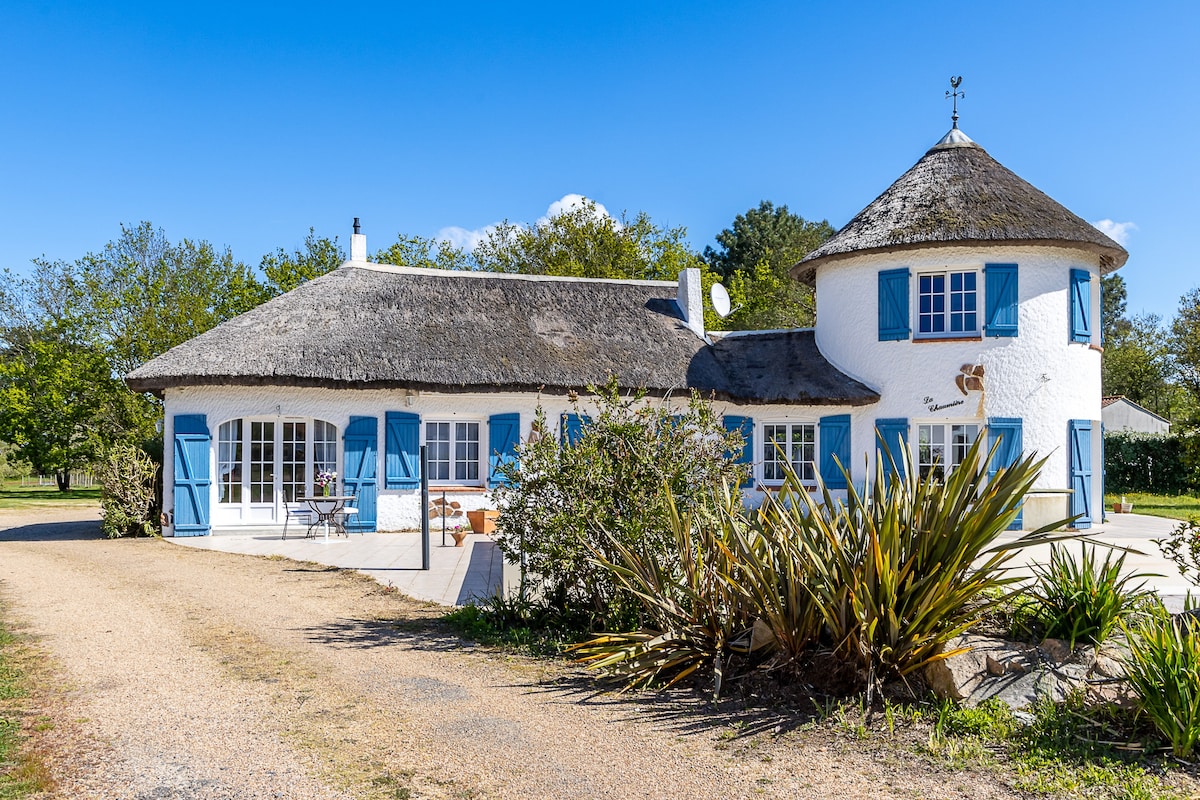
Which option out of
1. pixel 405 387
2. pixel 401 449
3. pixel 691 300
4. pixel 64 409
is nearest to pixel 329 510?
pixel 401 449

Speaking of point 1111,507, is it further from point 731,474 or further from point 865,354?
point 731,474

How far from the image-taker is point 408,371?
1445 centimetres

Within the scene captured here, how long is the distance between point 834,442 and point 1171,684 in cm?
1154

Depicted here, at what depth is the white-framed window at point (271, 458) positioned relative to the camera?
14547 mm

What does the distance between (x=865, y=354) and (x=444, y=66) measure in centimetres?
829

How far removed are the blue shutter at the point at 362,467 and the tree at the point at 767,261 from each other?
59.9 ft

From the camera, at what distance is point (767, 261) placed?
36.0m

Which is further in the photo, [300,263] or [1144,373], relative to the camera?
[1144,373]

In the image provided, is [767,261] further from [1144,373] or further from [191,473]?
[191,473]

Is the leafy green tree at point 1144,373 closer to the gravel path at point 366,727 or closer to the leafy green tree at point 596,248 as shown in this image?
the leafy green tree at point 596,248

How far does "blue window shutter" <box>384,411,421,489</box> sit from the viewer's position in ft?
48.1

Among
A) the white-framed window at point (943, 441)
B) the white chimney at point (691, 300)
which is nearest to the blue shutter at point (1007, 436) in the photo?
the white-framed window at point (943, 441)

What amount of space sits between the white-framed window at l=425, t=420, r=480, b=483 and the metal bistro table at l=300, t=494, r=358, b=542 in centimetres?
155

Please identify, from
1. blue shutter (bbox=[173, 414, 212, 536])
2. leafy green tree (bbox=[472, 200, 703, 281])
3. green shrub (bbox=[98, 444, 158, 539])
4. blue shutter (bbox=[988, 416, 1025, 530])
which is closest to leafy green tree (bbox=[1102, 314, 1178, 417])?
leafy green tree (bbox=[472, 200, 703, 281])
